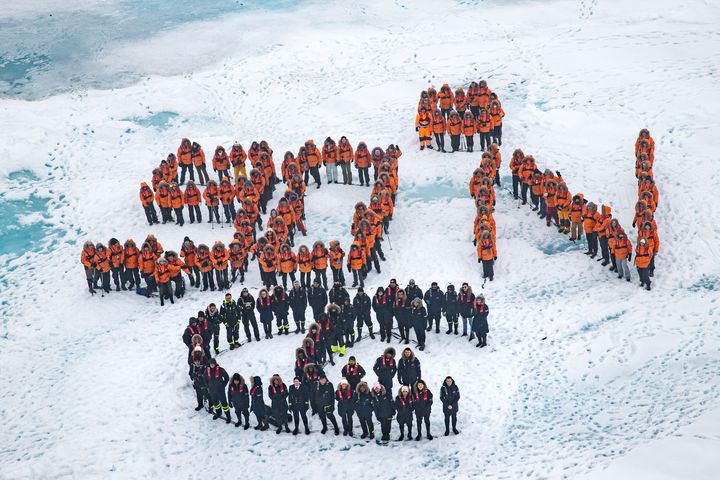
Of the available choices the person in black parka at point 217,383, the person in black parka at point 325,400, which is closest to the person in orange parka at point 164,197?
the person in black parka at point 217,383

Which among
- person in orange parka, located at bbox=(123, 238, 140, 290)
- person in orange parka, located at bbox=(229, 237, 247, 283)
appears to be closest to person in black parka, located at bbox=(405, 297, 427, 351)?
person in orange parka, located at bbox=(229, 237, 247, 283)

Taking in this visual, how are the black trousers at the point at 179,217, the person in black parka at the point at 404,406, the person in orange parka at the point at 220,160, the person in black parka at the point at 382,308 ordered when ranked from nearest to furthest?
the person in black parka at the point at 404,406
the person in black parka at the point at 382,308
the black trousers at the point at 179,217
the person in orange parka at the point at 220,160

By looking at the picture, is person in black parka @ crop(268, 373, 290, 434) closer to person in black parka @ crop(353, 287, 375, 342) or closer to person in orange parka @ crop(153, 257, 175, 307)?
person in black parka @ crop(353, 287, 375, 342)

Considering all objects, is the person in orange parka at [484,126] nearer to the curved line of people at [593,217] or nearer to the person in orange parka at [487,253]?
the curved line of people at [593,217]

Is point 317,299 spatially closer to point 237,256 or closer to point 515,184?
point 237,256

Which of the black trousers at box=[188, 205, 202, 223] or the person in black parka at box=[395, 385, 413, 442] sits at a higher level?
the black trousers at box=[188, 205, 202, 223]

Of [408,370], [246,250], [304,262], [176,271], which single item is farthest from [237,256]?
[408,370]
